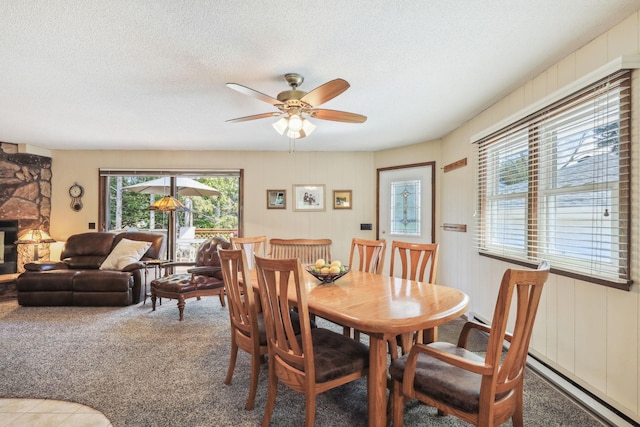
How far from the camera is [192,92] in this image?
290cm

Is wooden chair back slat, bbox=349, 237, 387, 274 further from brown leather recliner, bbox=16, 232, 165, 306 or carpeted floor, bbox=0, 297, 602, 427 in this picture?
brown leather recliner, bbox=16, 232, 165, 306

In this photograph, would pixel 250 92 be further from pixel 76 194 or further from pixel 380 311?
pixel 76 194

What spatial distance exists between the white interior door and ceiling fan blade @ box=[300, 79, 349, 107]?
9.64 ft

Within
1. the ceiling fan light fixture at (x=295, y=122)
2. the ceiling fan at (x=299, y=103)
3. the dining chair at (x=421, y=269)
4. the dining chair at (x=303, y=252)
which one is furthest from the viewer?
the dining chair at (x=303, y=252)

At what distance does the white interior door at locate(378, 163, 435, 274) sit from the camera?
15.5 ft

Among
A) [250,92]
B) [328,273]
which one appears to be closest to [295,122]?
[250,92]

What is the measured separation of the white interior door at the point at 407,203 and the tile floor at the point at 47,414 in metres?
4.15

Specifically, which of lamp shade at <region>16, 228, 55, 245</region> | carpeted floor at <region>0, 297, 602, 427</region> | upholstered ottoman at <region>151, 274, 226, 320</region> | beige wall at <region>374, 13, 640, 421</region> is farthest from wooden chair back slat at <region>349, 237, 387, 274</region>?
lamp shade at <region>16, 228, 55, 245</region>

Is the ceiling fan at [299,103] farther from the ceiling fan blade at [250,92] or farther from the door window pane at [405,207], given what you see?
the door window pane at [405,207]

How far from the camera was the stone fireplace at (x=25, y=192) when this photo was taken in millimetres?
4809

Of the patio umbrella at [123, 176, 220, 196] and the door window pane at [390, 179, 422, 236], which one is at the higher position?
the patio umbrella at [123, 176, 220, 196]

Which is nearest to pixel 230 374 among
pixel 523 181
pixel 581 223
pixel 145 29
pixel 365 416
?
pixel 365 416

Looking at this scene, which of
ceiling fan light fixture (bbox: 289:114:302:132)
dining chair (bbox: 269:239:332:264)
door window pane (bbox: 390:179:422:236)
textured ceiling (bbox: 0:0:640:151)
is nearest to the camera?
textured ceiling (bbox: 0:0:640:151)

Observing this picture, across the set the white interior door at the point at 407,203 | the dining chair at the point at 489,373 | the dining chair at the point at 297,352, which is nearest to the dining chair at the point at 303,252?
the white interior door at the point at 407,203
